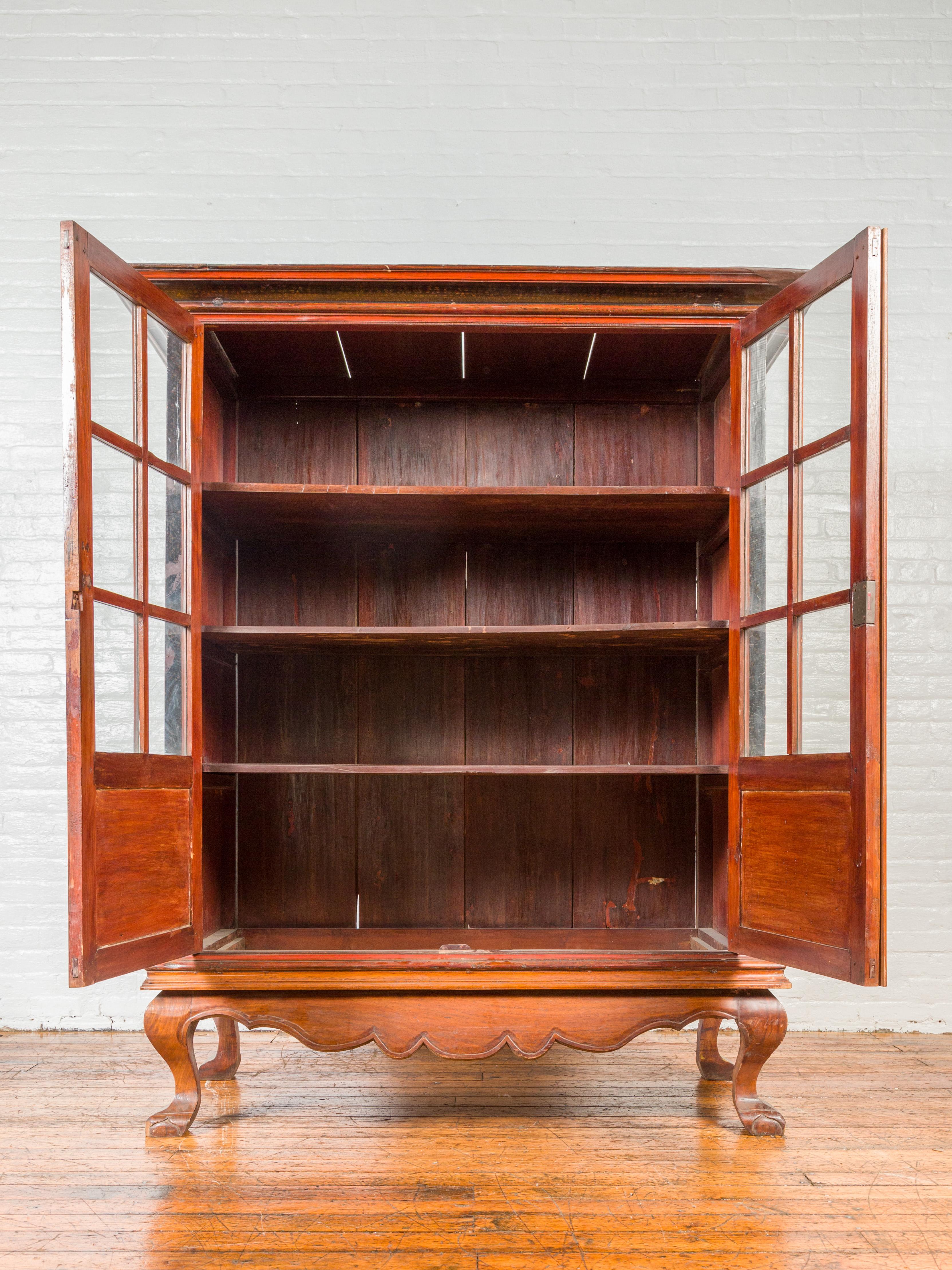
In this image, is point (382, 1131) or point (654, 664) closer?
point (382, 1131)

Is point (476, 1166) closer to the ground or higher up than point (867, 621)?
closer to the ground

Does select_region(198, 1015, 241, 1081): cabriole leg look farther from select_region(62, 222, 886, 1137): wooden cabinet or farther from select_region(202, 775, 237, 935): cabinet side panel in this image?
select_region(202, 775, 237, 935): cabinet side panel

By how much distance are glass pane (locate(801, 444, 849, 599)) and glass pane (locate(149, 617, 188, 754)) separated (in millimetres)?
1422

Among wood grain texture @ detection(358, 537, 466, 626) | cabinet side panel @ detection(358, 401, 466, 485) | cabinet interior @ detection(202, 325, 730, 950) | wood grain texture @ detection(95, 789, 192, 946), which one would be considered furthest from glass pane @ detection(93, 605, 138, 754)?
cabinet side panel @ detection(358, 401, 466, 485)

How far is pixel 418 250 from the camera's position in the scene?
2895 millimetres

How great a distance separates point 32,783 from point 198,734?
1082mm

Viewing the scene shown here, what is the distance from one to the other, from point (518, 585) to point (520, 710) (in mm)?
364

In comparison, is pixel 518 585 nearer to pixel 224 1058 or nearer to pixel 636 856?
pixel 636 856

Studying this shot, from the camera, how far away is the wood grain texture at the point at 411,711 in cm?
257

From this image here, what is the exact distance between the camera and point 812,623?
1.92 metres

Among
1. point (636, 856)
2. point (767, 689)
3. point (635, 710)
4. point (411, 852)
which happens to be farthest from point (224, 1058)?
point (767, 689)

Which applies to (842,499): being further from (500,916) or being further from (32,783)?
(32,783)

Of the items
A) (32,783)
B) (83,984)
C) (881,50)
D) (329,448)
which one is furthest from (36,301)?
(881,50)

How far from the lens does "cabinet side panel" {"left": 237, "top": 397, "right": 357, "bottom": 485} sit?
8.39ft
